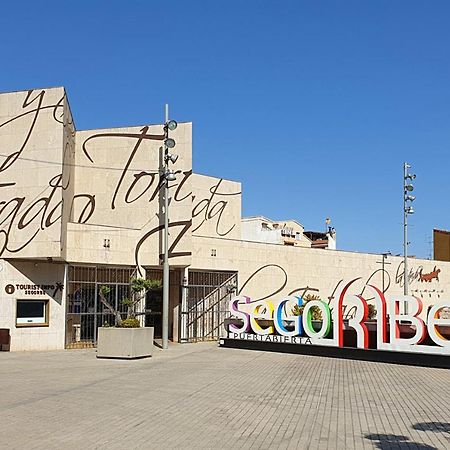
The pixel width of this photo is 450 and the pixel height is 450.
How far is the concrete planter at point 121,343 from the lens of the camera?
21031mm

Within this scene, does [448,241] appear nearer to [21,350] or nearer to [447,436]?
[21,350]

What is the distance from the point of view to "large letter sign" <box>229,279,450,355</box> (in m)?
19.9

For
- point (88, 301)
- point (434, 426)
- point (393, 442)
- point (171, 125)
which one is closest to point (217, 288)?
point (88, 301)

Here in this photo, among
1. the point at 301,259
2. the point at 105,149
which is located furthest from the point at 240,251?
the point at 105,149

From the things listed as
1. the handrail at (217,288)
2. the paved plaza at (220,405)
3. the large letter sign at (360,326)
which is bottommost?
the paved plaza at (220,405)

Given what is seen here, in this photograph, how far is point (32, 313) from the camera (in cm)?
2512

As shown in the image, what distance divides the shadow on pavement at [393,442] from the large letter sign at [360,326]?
35.6 feet

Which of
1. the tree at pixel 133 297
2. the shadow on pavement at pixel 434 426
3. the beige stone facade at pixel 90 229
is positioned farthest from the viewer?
the beige stone facade at pixel 90 229

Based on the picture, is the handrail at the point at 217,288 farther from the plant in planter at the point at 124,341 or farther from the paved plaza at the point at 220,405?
the paved plaza at the point at 220,405

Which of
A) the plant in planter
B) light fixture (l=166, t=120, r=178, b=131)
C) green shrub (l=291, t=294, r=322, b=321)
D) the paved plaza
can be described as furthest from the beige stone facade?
the paved plaza

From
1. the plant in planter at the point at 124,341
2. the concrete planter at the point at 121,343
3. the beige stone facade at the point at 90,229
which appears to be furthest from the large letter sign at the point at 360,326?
the concrete planter at the point at 121,343

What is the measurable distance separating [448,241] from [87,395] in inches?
2349

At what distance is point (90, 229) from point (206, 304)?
25.7ft

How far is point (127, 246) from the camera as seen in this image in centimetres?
2784
